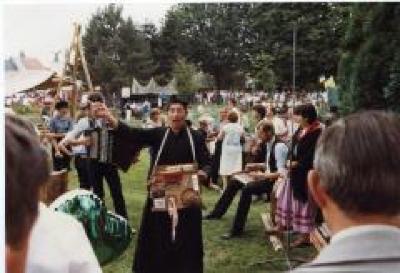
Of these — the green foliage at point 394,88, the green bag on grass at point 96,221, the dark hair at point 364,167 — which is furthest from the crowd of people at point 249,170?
the green bag on grass at point 96,221

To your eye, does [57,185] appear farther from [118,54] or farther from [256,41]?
[256,41]

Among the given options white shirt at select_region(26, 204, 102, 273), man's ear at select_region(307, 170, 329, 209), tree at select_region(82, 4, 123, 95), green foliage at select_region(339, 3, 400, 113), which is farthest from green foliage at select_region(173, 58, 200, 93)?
man's ear at select_region(307, 170, 329, 209)

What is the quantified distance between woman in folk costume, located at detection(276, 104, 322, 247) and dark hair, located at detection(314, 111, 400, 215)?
2.57 ft

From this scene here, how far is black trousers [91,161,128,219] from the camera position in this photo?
76.2 inches

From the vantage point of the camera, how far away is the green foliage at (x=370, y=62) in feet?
5.30

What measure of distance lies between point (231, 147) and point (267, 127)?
0.62 feet

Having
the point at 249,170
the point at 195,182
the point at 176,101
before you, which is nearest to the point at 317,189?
the point at 176,101

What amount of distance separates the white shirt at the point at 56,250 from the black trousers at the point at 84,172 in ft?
3.37

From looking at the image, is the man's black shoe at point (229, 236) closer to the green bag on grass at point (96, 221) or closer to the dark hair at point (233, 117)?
the dark hair at point (233, 117)

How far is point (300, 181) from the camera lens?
2.05 m

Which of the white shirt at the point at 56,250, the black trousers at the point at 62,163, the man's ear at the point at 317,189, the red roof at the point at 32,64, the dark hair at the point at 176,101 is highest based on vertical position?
the red roof at the point at 32,64

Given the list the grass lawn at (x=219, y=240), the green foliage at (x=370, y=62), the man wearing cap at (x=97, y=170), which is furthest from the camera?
the grass lawn at (x=219, y=240)

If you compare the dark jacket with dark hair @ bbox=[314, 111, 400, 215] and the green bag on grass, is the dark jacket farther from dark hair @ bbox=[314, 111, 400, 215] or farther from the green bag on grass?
dark hair @ bbox=[314, 111, 400, 215]

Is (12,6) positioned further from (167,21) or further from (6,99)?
(167,21)
